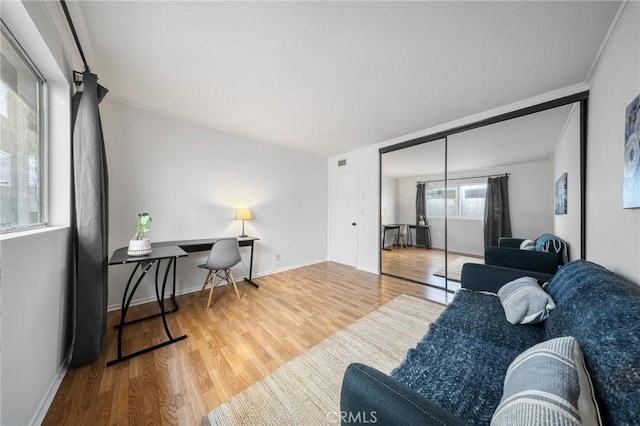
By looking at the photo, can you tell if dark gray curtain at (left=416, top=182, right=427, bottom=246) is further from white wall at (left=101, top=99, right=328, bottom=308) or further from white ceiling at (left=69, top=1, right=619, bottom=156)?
white wall at (left=101, top=99, right=328, bottom=308)

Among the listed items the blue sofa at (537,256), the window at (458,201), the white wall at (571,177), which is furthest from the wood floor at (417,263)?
the white wall at (571,177)

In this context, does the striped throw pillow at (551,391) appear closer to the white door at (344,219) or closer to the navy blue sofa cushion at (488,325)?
the navy blue sofa cushion at (488,325)

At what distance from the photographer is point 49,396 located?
1354 millimetres

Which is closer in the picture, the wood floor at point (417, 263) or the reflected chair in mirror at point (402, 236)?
the wood floor at point (417, 263)

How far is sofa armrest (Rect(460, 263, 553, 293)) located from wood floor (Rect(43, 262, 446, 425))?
0.98 metres

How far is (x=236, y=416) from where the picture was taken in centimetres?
126

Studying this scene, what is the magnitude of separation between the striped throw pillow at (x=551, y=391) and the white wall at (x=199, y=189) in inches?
135

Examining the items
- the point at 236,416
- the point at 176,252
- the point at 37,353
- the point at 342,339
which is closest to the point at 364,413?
the point at 236,416

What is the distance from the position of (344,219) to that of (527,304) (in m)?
3.45

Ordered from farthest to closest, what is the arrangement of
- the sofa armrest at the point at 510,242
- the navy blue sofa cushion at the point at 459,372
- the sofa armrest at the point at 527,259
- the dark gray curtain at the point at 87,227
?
1. the sofa armrest at the point at 510,242
2. the sofa armrest at the point at 527,259
3. the dark gray curtain at the point at 87,227
4. the navy blue sofa cushion at the point at 459,372

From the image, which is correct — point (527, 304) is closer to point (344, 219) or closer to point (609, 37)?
point (609, 37)

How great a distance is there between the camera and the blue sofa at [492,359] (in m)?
0.63

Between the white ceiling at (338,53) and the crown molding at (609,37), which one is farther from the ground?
the white ceiling at (338,53)

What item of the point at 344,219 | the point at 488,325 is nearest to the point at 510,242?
the point at 488,325
